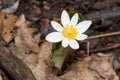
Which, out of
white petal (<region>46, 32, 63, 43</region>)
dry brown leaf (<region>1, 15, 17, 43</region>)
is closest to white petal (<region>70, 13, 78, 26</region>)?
white petal (<region>46, 32, 63, 43</region>)

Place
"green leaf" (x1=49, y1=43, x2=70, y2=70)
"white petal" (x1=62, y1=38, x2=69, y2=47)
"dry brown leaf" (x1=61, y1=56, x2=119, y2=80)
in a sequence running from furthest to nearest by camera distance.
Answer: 1. "dry brown leaf" (x1=61, y1=56, x2=119, y2=80)
2. "green leaf" (x1=49, y1=43, x2=70, y2=70)
3. "white petal" (x1=62, y1=38, x2=69, y2=47)

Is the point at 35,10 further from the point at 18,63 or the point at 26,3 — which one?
the point at 18,63

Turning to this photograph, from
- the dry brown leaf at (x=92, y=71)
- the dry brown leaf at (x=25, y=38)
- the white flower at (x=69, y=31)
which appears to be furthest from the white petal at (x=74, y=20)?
the dry brown leaf at (x=25, y=38)

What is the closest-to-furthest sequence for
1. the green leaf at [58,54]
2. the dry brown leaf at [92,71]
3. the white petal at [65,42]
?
the white petal at [65,42] < the green leaf at [58,54] < the dry brown leaf at [92,71]

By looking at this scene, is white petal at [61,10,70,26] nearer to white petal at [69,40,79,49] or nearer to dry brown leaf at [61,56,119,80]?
white petal at [69,40,79,49]

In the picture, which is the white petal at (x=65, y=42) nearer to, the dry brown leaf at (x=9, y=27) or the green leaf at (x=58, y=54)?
the green leaf at (x=58, y=54)

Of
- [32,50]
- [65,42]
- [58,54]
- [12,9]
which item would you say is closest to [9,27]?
[12,9]

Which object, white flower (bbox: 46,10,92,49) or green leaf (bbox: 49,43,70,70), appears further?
green leaf (bbox: 49,43,70,70)

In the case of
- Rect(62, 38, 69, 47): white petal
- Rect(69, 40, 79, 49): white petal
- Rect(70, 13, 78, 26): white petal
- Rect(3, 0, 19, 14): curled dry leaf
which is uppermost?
Rect(70, 13, 78, 26): white petal
